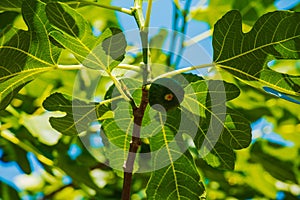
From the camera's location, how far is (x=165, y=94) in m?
1.10

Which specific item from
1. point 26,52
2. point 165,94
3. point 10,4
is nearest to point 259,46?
point 165,94

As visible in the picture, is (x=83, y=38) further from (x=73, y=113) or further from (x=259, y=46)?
(x=259, y=46)

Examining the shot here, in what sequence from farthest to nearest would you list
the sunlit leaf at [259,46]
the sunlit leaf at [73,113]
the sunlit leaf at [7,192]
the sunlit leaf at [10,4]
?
the sunlit leaf at [7,192], the sunlit leaf at [10,4], the sunlit leaf at [73,113], the sunlit leaf at [259,46]

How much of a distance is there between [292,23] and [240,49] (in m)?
0.12

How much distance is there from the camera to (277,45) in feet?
3.63

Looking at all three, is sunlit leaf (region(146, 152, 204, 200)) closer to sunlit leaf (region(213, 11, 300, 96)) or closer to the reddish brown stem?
the reddish brown stem

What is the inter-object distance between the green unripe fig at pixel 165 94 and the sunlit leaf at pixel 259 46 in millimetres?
110

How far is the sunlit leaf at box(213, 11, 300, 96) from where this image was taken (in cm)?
109

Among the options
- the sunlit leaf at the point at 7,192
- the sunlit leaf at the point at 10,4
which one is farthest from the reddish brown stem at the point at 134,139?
the sunlit leaf at the point at 7,192

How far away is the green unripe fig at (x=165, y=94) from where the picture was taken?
1096 millimetres

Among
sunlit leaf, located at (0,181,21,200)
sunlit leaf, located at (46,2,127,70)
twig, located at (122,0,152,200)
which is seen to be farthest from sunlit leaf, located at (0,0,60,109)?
sunlit leaf, located at (0,181,21,200)

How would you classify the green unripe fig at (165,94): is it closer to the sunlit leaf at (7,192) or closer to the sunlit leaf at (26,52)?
the sunlit leaf at (26,52)

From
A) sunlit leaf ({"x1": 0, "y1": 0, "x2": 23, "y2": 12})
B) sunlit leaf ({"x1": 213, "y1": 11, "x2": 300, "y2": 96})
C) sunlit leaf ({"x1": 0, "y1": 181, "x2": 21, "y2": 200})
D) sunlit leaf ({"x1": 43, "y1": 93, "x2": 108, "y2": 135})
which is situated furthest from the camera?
sunlit leaf ({"x1": 0, "y1": 181, "x2": 21, "y2": 200})

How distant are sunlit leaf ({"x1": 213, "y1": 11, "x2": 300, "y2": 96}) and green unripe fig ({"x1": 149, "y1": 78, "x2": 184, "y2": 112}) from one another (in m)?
0.11
